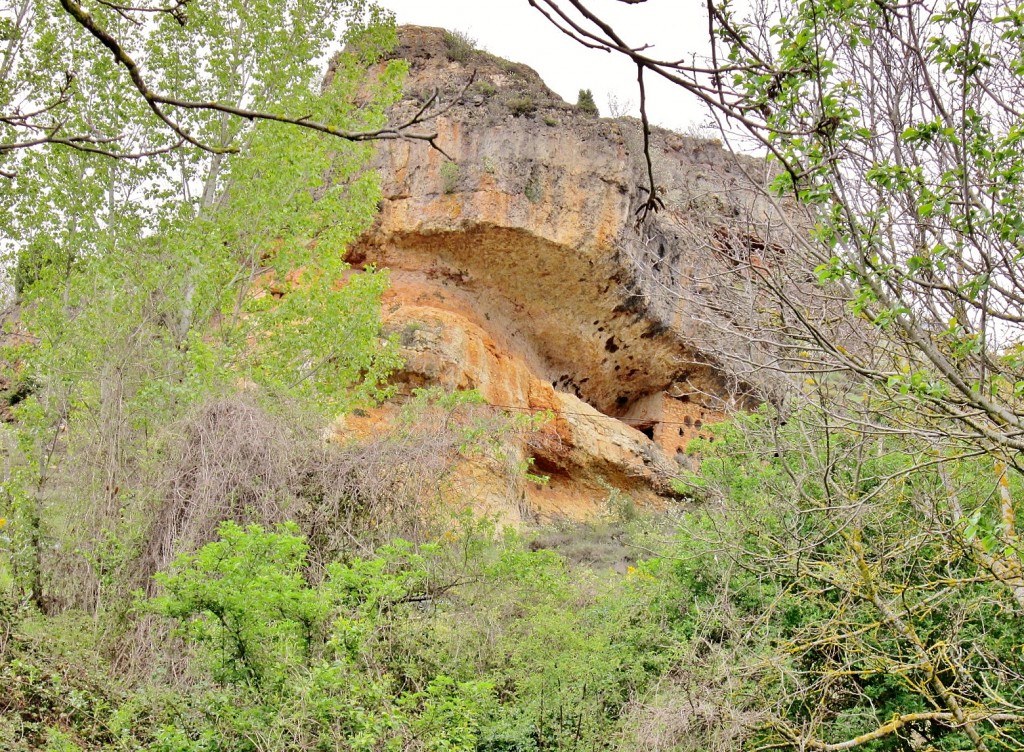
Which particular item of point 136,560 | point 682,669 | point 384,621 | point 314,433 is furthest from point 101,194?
point 682,669

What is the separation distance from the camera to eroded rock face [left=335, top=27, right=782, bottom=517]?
64.0ft

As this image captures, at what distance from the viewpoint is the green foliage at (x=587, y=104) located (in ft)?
72.0

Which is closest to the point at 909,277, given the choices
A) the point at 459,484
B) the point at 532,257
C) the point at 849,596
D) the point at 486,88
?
the point at 849,596

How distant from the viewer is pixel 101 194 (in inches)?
486

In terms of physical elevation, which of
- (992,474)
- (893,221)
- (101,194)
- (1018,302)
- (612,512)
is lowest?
(612,512)

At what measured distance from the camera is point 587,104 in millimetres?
22703

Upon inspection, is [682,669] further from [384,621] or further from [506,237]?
[506,237]

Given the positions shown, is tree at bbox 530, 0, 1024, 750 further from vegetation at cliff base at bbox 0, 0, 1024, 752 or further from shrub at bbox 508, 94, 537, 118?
shrub at bbox 508, 94, 537, 118

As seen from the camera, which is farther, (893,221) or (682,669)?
(682,669)

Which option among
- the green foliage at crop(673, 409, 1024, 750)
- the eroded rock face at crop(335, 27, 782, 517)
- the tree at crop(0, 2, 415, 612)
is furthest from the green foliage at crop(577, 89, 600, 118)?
the green foliage at crop(673, 409, 1024, 750)

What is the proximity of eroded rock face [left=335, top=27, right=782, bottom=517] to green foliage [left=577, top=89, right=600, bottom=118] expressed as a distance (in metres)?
0.59

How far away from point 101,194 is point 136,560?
5.97 metres

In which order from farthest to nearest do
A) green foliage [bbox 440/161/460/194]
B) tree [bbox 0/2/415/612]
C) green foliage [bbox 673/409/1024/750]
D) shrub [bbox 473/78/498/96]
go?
1. shrub [bbox 473/78/498/96]
2. green foliage [bbox 440/161/460/194]
3. tree [bbox 0/2/415/612]
4. green foliage [bbox 673/409/1024/750]

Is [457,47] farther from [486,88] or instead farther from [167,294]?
Result: [167,294]
